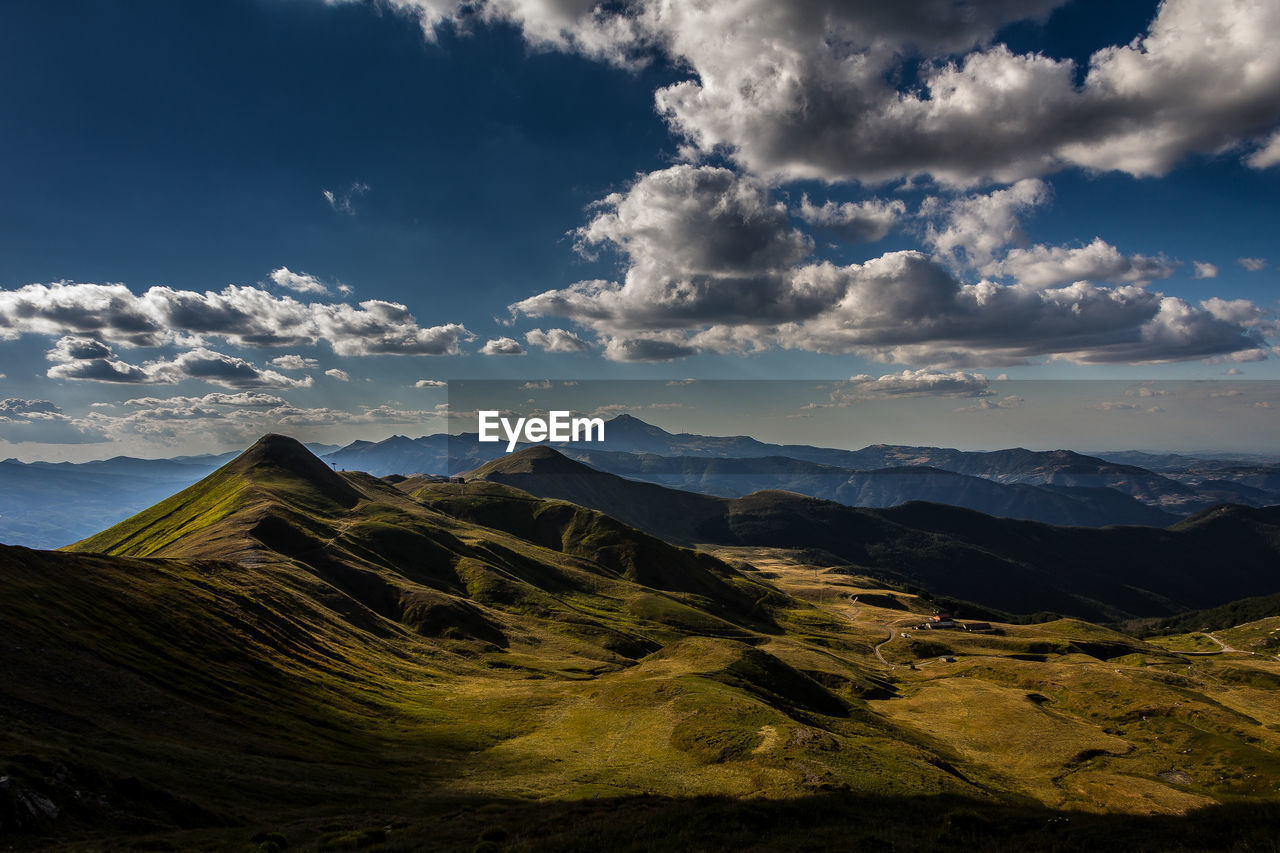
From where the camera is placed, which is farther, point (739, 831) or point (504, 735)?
point (504, 735)

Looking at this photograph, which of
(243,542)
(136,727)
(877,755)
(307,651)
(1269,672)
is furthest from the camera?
(1269,672)

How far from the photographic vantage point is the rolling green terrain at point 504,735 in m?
32.8

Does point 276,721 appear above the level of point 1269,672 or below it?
above

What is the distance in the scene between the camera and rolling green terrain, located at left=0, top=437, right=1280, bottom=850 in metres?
32.8

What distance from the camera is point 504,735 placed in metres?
82.4

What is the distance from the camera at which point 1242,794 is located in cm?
8700

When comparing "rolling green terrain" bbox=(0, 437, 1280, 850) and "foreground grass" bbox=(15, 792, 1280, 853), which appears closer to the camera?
"foreground grass" bbox=(15, 792, 1280, 853)

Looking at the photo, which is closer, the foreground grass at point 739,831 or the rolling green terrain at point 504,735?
the foreground grass at point 739,831

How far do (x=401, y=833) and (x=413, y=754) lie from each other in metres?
37.9

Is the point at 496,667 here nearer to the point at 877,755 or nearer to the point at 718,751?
the point at 718,751

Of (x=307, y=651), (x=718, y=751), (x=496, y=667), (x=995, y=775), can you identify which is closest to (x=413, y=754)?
(x=718, y=751)

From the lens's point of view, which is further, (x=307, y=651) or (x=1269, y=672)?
(x=1269, y=672)

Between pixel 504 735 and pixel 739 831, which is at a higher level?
pixel 739 831

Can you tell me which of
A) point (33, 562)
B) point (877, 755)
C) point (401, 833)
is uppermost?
point (33, 562)
